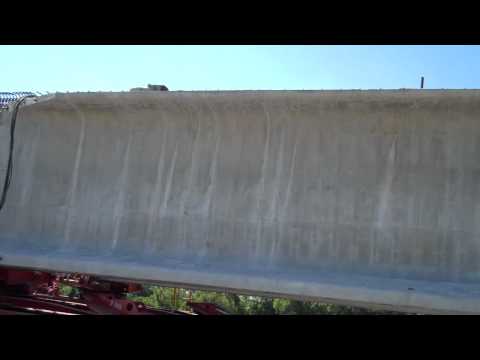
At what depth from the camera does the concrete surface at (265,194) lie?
241 inches

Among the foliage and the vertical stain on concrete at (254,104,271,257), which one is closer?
the vertical stain on concrete at (254,104,271,257)

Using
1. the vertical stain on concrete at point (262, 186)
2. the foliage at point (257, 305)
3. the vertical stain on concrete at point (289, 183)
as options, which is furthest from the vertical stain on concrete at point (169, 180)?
the foliage at point (257, 305)

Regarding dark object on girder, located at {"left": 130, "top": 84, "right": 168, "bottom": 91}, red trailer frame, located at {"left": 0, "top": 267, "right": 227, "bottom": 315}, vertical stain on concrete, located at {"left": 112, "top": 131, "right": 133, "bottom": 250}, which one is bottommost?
red trailer frame, located at {"left": 0, "top": 267, "right": 227, "bottom": 315}

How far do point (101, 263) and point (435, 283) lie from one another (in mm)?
4396

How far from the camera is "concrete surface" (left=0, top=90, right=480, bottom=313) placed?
612cm

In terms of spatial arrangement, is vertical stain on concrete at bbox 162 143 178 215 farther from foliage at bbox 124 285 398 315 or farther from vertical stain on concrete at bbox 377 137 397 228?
foliage at bbox 124 285 398 315

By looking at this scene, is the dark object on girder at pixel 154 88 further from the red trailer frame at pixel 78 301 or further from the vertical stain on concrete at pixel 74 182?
the red trailer frame at pixel 78 301

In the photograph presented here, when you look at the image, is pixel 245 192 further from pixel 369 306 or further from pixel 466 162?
pixel 466 162

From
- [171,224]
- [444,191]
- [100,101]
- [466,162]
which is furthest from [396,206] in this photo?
[100,101]

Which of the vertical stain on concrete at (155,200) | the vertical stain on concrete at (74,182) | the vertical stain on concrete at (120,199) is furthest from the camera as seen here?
the vertical stain on concrete at (74,182)

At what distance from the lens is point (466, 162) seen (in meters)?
6.27

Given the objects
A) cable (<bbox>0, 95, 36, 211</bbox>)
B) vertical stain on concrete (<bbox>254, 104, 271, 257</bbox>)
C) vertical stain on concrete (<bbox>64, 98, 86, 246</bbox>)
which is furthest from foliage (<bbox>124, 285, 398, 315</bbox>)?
vertical stain on concrete (<bbox>254, 104, 271, 257</bbox>)

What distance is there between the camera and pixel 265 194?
6.82 meters

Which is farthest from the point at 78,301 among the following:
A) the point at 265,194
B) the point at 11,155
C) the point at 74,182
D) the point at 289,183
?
the point at 289,183
